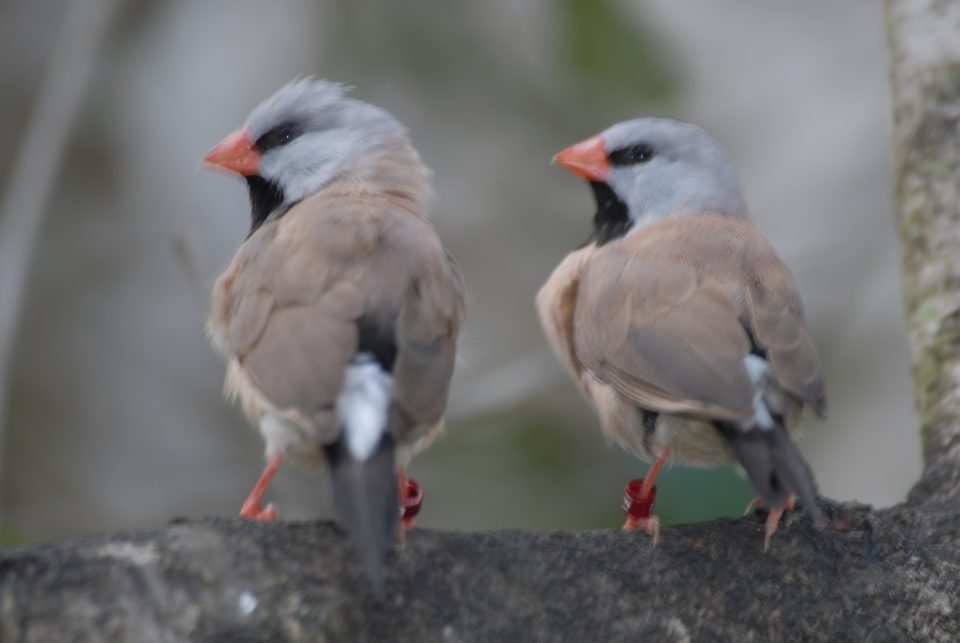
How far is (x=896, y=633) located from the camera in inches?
108

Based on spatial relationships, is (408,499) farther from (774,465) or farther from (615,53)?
(615,53)

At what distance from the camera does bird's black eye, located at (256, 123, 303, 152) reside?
12.3ft

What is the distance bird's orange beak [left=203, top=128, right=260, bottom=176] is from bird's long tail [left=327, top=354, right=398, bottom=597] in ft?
3.88

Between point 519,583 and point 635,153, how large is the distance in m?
1.84

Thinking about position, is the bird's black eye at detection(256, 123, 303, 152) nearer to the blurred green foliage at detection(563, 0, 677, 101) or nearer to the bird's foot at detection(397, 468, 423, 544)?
the bird's foot at detection(397, 468, 423, 544)

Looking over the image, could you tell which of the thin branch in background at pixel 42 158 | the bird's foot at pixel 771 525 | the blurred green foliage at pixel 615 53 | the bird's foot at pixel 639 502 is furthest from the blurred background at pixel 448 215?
the bird's foot at pixel 771 525

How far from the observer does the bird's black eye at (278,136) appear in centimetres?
374

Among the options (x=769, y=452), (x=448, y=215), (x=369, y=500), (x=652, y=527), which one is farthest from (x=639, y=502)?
(x=448, y=215)

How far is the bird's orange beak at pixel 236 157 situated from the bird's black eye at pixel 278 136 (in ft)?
0.08

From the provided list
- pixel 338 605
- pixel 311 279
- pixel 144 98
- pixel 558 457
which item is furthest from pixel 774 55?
pixel 338 605

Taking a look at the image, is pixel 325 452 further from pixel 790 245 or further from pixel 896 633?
pixel 790 245

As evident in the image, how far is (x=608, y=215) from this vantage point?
4.05 metres

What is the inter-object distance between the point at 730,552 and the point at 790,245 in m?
4.37

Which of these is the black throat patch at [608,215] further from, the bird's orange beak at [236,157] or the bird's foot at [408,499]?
A: the bird's foot at [408,499]
